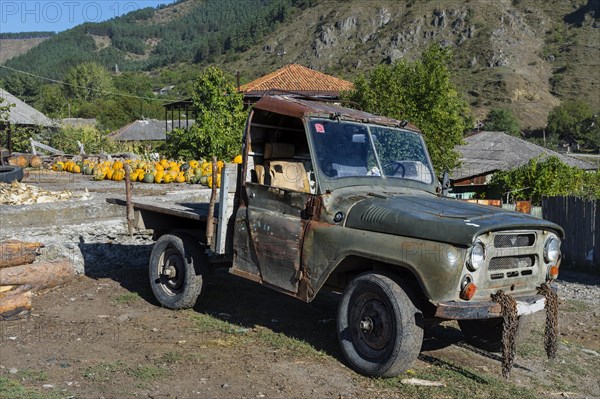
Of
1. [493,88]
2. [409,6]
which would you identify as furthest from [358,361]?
[409,6]

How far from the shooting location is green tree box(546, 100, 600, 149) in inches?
2739

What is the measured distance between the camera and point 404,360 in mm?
5039

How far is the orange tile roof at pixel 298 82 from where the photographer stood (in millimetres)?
41469

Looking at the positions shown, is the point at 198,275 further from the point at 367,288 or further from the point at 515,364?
the point at 515,364

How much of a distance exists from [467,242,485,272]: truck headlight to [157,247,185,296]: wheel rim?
3.62 meters

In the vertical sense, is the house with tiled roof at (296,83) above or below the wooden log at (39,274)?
above

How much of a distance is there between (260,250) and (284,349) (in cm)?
99

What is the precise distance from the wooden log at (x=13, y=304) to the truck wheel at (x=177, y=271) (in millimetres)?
1406

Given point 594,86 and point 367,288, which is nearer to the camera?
point 367,288

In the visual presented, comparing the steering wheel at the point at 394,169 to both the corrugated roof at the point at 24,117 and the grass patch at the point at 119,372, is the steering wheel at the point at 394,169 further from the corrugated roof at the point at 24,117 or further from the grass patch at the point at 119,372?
the corrugated roof at the point at 24,117

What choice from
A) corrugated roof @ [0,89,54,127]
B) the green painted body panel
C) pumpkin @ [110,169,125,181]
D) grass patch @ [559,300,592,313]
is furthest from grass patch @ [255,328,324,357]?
corrugated roof @ [0,89,54,127]

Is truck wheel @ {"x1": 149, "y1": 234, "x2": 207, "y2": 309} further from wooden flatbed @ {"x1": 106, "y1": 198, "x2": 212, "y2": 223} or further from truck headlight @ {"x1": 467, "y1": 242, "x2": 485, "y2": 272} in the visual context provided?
truck headlight @ {"x1": 467, "y1": 242, "x2": 485, "y2": 272}

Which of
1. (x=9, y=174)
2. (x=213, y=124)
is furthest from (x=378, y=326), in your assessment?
(x=213, y=124)

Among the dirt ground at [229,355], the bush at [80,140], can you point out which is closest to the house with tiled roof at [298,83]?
the bush at [80,140]
